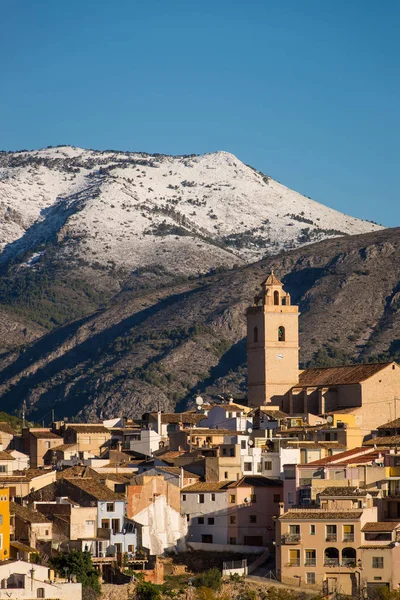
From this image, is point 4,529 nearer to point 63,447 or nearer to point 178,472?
point 178,472

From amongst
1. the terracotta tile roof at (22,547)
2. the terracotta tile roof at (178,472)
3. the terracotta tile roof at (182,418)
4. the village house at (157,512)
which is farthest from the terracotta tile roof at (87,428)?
the terracotta tile roof at (22,547)

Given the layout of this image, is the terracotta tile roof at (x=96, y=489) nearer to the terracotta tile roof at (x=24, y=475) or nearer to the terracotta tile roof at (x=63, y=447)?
the terracotta tile roof at (x=24, y=475)

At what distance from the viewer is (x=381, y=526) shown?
234 ft

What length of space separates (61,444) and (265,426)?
12.1m

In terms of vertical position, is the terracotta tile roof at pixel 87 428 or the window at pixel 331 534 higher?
the terracotta tile roof at pixel 87 428

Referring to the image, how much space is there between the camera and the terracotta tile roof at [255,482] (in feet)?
262

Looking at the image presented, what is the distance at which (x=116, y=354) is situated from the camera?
19162 centimetres

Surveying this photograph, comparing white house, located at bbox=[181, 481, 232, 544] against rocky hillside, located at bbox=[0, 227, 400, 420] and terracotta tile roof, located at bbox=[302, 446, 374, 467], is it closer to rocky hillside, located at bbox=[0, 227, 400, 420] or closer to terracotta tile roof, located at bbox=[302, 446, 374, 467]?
terracotta tile roof, located at bbox=[302, 446, 374, 467]

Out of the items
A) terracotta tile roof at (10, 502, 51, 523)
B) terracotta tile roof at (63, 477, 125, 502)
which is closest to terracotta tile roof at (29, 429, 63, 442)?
terracotta tile roof at (63, 477, 125, 502)

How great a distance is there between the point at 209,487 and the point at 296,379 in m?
27.4

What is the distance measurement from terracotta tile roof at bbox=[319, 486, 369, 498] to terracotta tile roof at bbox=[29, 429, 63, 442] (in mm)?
28254

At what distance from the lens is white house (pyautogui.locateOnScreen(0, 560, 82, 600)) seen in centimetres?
6475

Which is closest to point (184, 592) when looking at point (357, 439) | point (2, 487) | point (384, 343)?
point (2, 487)

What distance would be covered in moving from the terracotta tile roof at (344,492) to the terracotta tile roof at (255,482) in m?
5.71
